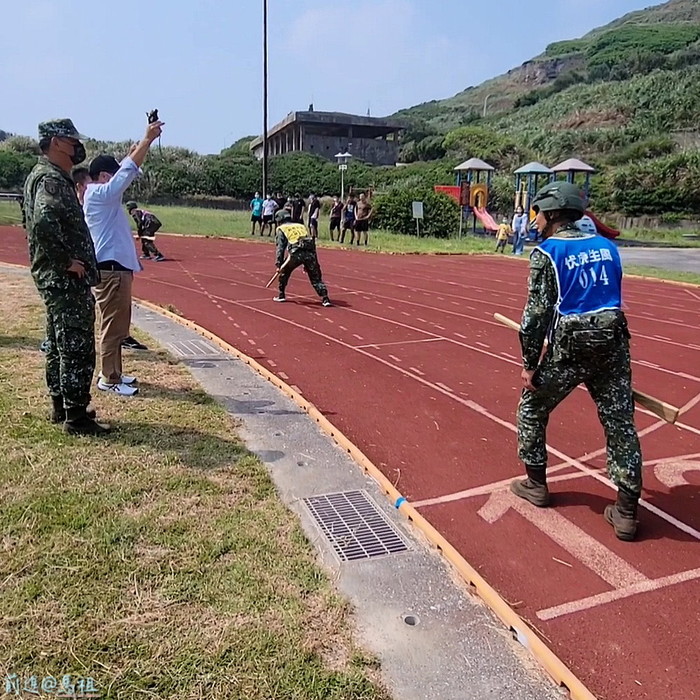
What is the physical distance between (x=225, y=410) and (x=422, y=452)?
1520 mm

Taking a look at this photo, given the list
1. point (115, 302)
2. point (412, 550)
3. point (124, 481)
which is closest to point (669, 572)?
point (412, 550)

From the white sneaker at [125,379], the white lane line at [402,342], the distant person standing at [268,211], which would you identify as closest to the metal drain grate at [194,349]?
the white sneaker at [125,379]

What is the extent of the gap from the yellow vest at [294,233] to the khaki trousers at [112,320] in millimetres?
4341

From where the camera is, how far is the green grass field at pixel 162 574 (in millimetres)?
2281

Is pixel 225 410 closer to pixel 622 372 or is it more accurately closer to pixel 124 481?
pixel 124 481

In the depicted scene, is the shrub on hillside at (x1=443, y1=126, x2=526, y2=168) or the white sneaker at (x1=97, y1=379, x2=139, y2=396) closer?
the white sneaker at (x1=97, y1=379, x2=139, y2=396)

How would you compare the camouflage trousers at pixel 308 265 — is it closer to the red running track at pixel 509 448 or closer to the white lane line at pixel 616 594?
the red running track at pixel 509 448

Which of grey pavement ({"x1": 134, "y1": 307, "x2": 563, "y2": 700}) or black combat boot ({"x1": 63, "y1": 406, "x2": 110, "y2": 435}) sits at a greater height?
black combat boot ({"x1": 63, "y1": 406, "x2": 110, "y2": 435})

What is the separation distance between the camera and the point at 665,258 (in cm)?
2139

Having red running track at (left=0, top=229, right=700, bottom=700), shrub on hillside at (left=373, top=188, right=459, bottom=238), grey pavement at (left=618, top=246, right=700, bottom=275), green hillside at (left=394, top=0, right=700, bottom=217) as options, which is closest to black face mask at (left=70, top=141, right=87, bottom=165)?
red running track at (left=0, top=229, right=700, bottom=700)

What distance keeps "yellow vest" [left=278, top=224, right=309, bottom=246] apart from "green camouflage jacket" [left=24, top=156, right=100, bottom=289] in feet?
17.7

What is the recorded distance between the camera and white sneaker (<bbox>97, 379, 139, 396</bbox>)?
203 inches

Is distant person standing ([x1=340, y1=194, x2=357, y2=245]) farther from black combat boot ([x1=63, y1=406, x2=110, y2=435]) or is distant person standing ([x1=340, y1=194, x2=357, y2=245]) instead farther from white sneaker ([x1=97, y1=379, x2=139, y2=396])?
black combat boot ([x1=63, y1=406, x2=110, y2=435])

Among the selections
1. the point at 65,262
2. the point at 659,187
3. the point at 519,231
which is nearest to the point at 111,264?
the point at 65,262
